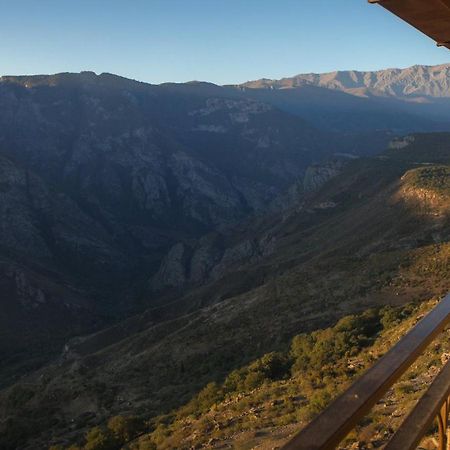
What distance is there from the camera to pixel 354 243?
47156mm

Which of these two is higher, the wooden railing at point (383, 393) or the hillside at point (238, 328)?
the wooden railing at point (383, 393)

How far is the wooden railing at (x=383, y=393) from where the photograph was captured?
1585 mm

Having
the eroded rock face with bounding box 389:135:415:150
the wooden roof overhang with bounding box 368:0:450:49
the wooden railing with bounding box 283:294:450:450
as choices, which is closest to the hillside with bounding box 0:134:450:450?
the wooden railing with bounding box 283:294:450:450

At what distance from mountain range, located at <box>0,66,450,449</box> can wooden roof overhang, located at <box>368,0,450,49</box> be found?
66.1 ft

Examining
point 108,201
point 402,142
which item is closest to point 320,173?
point 402,142

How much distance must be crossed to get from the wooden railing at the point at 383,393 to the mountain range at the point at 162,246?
787 inches

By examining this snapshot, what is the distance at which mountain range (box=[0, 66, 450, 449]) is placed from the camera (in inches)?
1110

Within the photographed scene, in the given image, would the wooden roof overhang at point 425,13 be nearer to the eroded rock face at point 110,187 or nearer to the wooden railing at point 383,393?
the wooden railing at point 383,393

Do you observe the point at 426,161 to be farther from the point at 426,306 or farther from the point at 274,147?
the point at 274,147

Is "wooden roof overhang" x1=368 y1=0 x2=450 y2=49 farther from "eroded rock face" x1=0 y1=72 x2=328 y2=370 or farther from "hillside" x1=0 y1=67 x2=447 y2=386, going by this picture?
"eroded rock face" x1=0 y1=72 x2=328 y2=370

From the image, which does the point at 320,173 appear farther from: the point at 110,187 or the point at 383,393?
the point at 383,393

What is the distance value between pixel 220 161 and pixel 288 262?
12741 centimetres

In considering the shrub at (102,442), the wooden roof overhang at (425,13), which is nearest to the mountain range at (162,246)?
the shrub at (102,442)

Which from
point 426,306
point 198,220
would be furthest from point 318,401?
point 198,220
